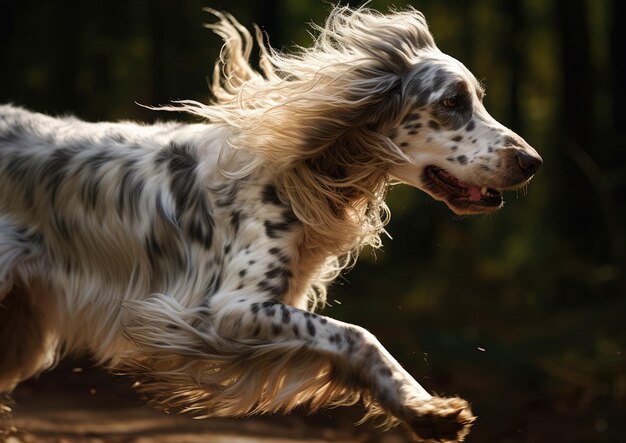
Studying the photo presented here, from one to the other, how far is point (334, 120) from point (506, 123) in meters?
10.2

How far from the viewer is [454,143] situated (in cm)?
425

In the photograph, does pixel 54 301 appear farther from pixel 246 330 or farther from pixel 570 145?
A: pixel 570 145

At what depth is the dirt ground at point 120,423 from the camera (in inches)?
265

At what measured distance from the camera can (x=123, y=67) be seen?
42.3ft

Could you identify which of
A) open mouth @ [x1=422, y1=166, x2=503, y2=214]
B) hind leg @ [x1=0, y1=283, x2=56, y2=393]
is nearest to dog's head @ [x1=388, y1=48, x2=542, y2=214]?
open mouth @ [x1=422, y1=166, x2=503, y2=214]

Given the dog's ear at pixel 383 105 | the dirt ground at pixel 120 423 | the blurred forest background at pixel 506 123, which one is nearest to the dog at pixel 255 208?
the dog's ear at pixel 383 105

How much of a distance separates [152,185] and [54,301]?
879 mm

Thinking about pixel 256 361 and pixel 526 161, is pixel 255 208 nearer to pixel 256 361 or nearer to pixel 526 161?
pixel 256 361

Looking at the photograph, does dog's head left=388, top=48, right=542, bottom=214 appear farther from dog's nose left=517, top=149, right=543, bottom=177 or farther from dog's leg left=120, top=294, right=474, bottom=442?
dog's leg left=120, top=294, right=474, bottom=442

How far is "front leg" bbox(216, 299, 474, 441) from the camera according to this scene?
364cm

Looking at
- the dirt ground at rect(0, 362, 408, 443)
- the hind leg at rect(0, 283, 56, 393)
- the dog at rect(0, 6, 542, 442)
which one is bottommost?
the dirt ground at rect(0, 362, 408, 443)

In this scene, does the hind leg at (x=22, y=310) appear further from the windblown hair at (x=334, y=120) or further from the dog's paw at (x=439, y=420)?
the dog's paw at (x=439, y=420)

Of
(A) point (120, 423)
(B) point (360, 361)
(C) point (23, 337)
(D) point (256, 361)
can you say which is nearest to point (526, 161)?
(B) point (360, 361)

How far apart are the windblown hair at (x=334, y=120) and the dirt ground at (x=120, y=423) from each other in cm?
198
